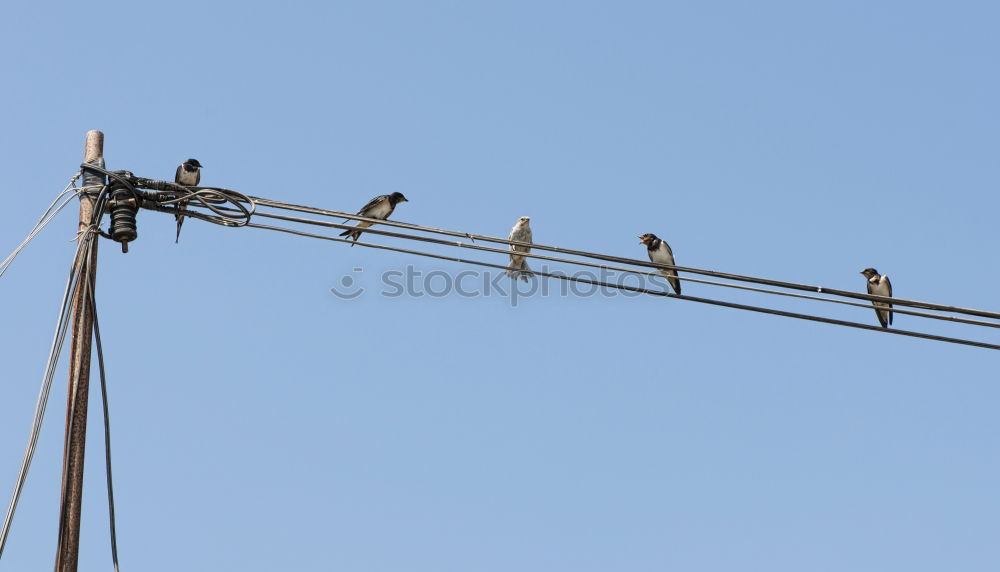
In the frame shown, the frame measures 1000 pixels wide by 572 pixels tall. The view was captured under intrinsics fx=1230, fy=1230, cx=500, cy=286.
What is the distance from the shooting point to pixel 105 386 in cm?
755

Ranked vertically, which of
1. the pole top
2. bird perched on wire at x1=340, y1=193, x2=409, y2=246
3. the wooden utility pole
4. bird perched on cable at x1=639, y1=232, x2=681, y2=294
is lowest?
the wooden utility pole

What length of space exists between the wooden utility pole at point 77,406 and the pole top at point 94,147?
0.27 m

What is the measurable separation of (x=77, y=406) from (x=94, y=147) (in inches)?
72.8

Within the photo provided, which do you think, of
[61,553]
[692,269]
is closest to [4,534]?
[61,553]

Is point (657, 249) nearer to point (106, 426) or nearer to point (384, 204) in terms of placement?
point (384, 204)

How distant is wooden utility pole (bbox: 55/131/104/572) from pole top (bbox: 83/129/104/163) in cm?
27

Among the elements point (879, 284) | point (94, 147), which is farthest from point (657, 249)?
point (94, 147)

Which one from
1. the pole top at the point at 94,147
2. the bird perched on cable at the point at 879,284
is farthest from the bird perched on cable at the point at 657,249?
the pole top at the point at 94,147

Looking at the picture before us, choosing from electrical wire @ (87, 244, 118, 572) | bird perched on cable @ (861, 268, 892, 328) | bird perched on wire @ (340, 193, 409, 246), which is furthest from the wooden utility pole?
bird perched on cable @ (861, 268, 892, 328)

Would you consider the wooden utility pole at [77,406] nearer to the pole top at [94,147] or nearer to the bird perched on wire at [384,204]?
the pole top at [94,147]

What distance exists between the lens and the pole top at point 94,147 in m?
7.91

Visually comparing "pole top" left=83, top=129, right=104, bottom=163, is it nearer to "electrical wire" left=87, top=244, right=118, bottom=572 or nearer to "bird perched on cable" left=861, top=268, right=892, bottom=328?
"electrical wire" left=87, top=244, right=118, bottom=572

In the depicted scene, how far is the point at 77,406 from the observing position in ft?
23.0

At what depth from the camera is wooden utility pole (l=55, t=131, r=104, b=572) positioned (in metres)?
6.75
